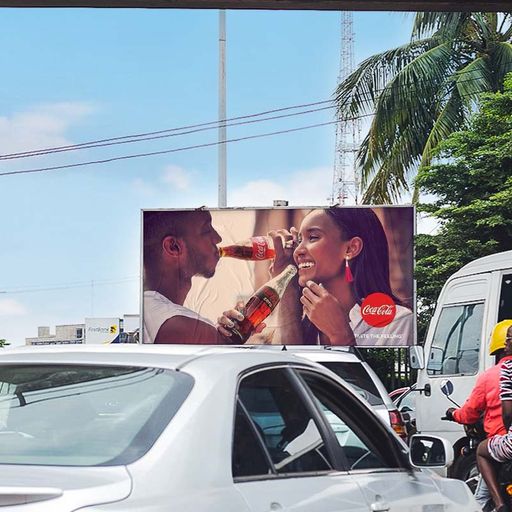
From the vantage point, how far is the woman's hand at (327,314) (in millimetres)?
24422

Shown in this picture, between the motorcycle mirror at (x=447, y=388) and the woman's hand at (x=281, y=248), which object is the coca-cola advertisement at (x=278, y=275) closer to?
the woman's hand at (x=281, y=248)

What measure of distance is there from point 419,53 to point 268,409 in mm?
29790

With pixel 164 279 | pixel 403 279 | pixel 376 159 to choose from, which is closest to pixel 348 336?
pixel 403 279

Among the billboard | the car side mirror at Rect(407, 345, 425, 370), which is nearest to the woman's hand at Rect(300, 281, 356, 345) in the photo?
the car side mirror at Rect(407, 345, 425, 370)

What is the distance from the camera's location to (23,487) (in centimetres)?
318

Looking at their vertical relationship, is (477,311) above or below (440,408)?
above

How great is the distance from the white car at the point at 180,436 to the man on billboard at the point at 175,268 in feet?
Result: 67.2

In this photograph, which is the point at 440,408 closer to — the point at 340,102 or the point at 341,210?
the point at 341,210

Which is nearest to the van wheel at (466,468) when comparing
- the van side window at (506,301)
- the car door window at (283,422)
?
the van side window at (506,301)

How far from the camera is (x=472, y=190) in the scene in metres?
26.5

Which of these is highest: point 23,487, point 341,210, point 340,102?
point 340,102

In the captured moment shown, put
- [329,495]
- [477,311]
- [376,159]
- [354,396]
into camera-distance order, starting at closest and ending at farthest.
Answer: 1. [329,495]
2. [354,396]
3. [477,311]
4. [376,159]

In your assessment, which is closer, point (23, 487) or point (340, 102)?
point (23, 487)

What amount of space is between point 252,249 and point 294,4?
12.5m
